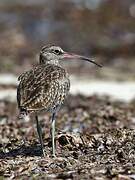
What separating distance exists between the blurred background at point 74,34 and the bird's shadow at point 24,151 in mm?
11272

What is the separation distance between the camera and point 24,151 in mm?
10992

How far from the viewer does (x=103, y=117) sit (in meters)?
16.5

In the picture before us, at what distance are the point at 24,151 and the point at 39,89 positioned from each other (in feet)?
4.19

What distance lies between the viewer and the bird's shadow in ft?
35.3

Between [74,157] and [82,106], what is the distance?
7945 mm

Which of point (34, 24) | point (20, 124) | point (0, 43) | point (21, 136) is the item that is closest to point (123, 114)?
point (20, 124)

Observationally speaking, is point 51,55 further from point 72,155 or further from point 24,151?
point 72,155

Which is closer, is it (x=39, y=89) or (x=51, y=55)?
(x=39, y=89)

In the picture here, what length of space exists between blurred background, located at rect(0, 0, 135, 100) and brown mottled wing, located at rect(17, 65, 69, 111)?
12.0m

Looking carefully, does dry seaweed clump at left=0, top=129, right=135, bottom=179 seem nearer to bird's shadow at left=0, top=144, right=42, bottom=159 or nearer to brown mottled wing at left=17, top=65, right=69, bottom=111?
bird's shadow at left=0, top=144, right=42, bottom=159

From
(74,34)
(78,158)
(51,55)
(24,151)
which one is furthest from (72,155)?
(74,34)

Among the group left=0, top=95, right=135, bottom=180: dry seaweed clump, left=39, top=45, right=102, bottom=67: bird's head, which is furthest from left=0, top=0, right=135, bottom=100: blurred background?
left=39, top=45, right=102, bottom=67: bird's head

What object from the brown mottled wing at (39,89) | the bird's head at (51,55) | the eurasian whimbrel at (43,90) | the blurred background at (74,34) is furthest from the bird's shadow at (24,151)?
the blurred background at (74,34)

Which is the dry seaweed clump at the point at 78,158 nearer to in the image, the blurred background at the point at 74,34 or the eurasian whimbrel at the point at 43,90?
the eurasian whimbrel at the point at 43,90
